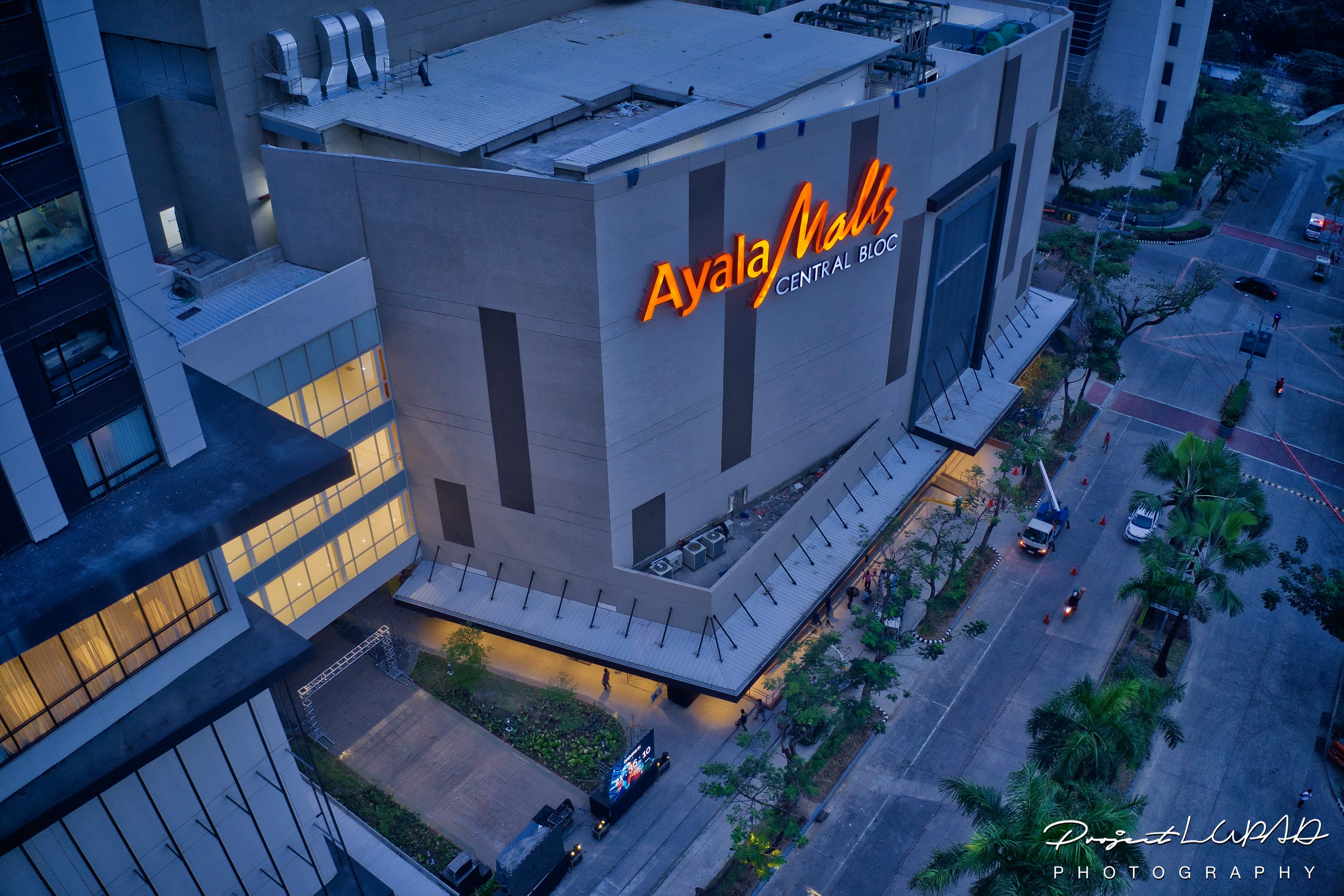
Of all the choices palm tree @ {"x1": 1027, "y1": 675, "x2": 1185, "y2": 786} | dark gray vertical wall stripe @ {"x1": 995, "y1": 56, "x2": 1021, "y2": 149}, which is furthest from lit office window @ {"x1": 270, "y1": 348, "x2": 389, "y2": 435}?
dark gray vertical wall stripe @ {"x1": 995, "y1": 56, "x2": 1021, "y2": 149}

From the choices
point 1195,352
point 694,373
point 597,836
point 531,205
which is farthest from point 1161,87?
point 597,836

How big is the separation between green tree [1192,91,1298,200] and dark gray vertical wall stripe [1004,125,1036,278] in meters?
42.3

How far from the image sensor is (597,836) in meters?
43.0

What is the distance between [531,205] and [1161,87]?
83189mm

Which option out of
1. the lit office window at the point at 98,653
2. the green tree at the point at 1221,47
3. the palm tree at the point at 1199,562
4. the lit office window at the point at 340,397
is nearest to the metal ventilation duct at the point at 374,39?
the lit office window at the point at 340,397

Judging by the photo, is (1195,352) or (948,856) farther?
(1195,352)

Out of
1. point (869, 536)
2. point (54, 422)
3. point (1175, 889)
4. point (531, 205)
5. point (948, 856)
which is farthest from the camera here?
point (869, 536)

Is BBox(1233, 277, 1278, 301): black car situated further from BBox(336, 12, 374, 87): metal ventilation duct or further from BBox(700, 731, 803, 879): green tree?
BBox(336, 12, 374, 87): metal ventilation duct

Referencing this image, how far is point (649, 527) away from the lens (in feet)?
156

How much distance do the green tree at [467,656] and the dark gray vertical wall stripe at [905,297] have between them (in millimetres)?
25165

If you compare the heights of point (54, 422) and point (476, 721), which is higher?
point (54, 422)

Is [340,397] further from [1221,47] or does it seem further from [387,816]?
[1221,47]

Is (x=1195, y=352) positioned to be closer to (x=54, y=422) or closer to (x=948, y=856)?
(x=948, y=856)

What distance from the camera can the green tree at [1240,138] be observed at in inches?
3782
